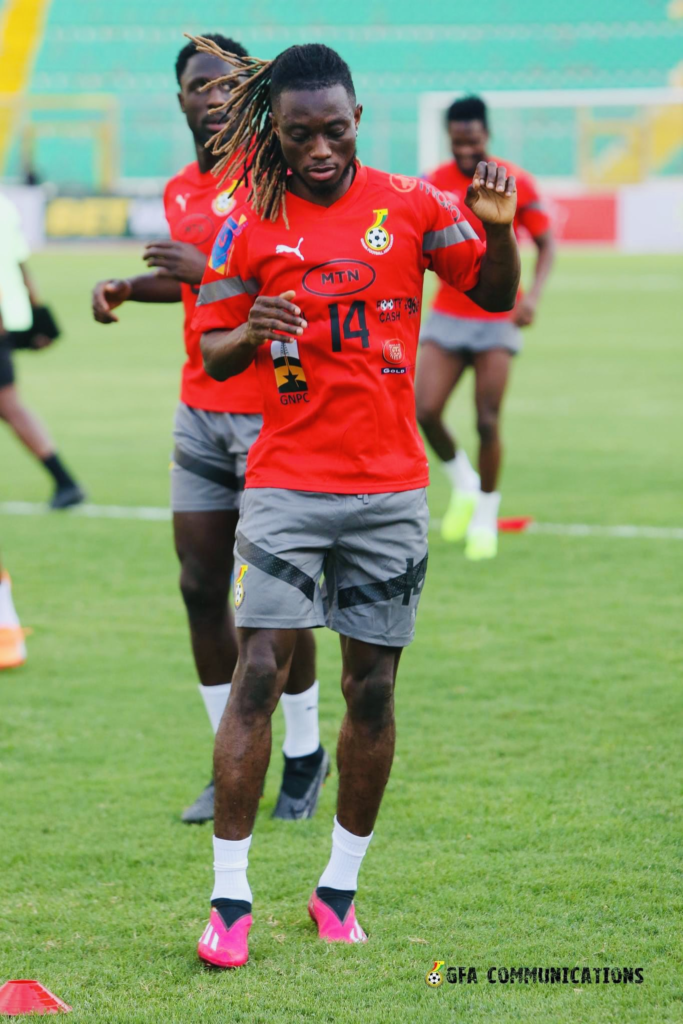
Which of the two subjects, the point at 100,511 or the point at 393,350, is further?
the point at 100,511

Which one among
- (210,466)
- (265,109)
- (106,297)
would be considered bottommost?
(210,466)

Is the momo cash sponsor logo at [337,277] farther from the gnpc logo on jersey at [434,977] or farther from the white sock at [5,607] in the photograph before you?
the white sock at [5,607]

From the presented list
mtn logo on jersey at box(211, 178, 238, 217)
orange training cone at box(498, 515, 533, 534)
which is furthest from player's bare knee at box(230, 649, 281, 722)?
orange training cone at box(498, 515, 533, 534)

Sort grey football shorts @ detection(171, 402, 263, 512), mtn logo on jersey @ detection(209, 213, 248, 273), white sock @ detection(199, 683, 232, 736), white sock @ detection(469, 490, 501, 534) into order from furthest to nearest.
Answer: white sock @ detection(469, 490, 501, 534) → white sock @ detection(199, 683, 232, 736) → grey football shorts @ detection(171, 402, 263, 512) → mtn logo on jersey @ detection(209, 213, 248, 273)

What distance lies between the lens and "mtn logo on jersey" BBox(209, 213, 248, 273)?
11.5 ft

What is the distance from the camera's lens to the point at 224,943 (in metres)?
3.41

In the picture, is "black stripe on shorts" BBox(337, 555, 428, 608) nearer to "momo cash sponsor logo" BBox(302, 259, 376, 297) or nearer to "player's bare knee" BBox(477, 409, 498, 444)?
"momo cash sponsor logo" BBox(302, 259, 376, 297)

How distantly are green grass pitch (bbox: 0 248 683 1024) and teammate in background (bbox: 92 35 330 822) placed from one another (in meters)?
0.29

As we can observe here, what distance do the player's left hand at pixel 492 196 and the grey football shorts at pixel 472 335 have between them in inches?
187

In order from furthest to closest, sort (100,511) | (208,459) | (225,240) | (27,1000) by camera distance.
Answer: (100,511) < (208,459) < (225,240) < (27,1000)

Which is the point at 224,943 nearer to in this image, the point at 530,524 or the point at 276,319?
the point at 276,319

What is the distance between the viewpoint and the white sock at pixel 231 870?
3.45 meters

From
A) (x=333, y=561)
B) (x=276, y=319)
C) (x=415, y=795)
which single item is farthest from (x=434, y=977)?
(x=276, y=319)

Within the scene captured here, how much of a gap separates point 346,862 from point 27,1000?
90 cm
